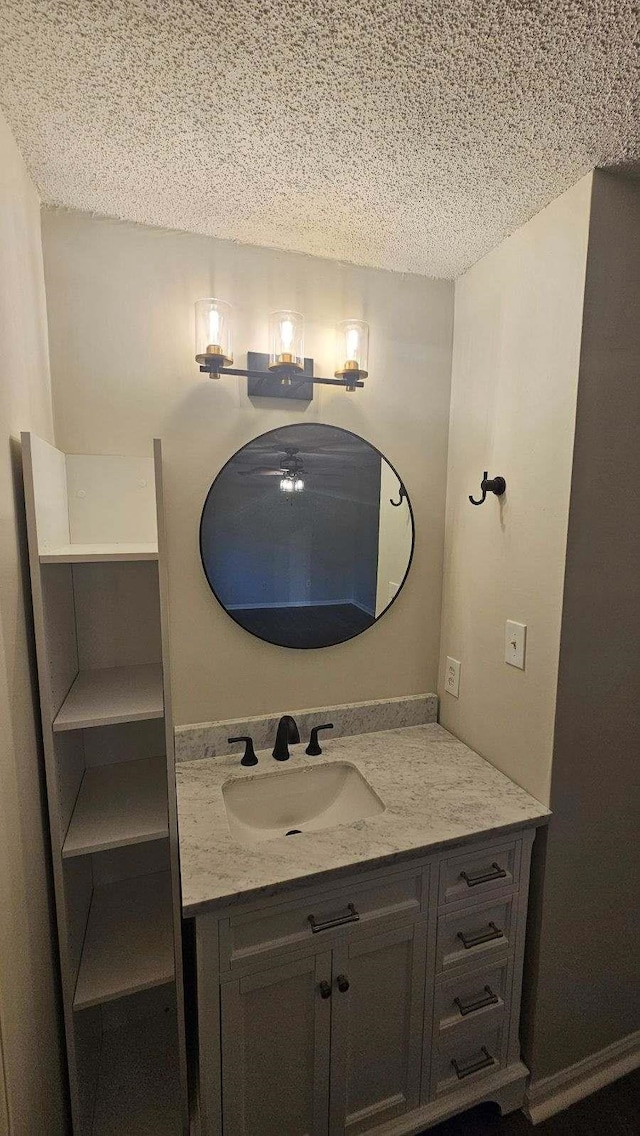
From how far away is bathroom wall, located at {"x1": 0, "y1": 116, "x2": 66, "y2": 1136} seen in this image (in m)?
0.84

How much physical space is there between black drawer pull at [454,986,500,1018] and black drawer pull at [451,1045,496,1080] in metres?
0.14

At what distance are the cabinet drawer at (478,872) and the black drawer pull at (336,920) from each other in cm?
24

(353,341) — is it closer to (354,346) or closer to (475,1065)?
(354,346)

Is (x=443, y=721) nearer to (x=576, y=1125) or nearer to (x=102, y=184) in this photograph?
(x=576, y=1125)

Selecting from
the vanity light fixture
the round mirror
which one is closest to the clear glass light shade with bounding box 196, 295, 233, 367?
the vanity light fixture

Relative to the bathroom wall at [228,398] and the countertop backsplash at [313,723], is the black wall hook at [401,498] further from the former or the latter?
the countertop backsplash at [313,723]

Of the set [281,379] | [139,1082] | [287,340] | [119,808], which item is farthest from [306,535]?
[139,1082]

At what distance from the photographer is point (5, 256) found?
921 mm

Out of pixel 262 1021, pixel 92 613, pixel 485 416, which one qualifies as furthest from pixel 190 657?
pixel 485 416

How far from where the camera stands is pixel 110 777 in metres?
1.35

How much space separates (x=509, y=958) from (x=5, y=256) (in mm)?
2082

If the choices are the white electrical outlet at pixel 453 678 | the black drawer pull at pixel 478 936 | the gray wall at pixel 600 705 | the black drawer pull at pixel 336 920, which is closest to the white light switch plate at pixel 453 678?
the white electrical outlet at pixel 453 678

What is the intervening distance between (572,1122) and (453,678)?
1243 mm

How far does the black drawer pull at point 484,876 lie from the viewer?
1163 mm
